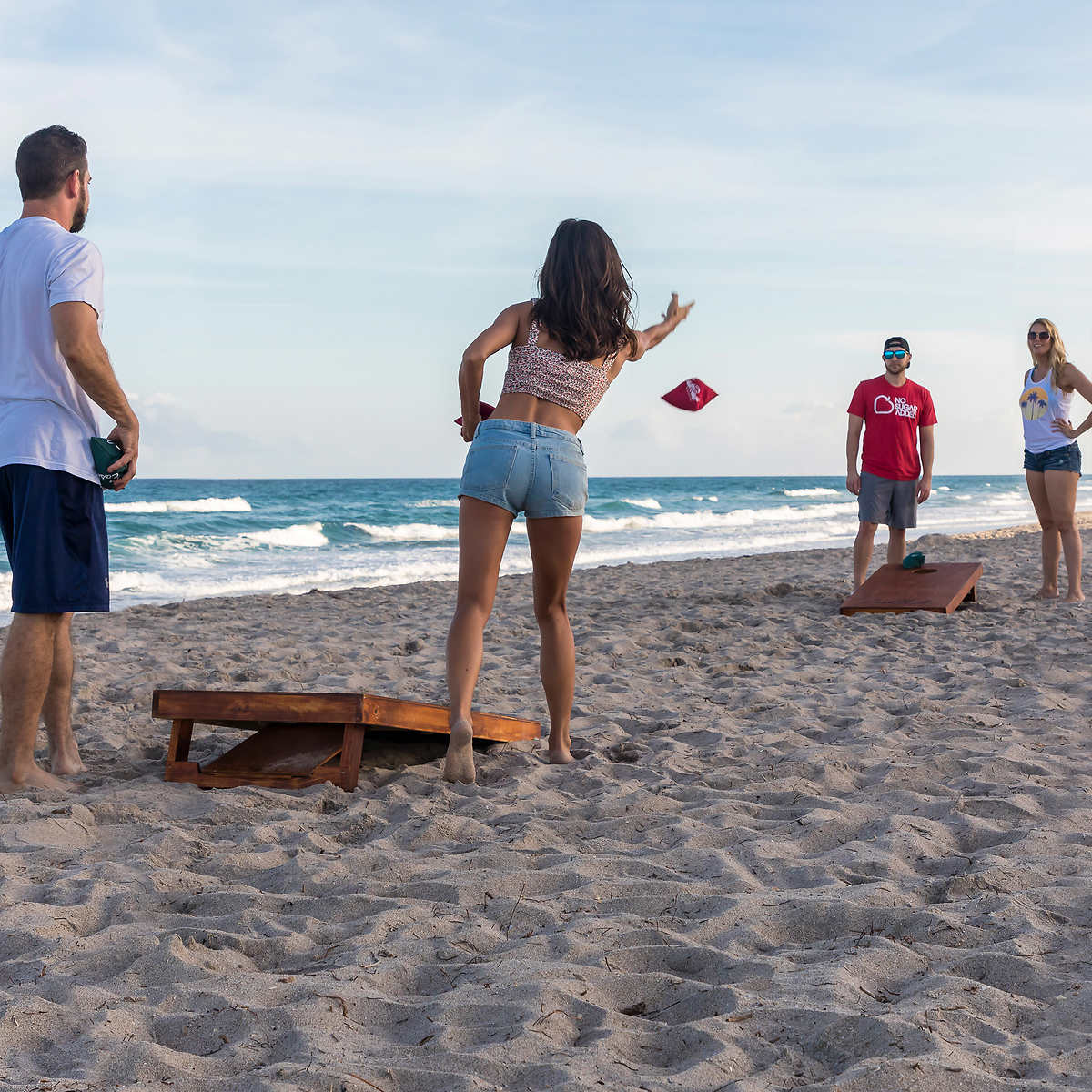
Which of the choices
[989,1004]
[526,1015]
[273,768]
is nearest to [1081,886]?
[989,1004]

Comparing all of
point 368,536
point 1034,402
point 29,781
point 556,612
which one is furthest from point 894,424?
point 368,536

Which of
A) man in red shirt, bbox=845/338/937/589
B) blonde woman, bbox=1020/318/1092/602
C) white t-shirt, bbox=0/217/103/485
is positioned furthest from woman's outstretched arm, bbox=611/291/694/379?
blonde woman, bbox=1020/318/1092/602

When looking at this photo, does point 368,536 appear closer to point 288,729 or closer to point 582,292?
point 288,729

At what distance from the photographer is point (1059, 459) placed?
743 cm

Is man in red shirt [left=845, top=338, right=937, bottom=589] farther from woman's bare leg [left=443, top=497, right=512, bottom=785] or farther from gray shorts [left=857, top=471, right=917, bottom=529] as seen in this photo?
woman's bare leg [left=443, top=497, right=512, bottom=785]

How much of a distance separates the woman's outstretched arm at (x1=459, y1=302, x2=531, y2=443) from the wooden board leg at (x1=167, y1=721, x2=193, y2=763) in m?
1.46

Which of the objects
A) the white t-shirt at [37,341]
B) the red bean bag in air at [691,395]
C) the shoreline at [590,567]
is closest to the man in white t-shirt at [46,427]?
the white t-shirt at [37,341]

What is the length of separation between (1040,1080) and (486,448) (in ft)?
7.67

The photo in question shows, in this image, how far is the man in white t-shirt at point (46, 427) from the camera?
334 centimetres

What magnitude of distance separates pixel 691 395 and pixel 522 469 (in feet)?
5.05

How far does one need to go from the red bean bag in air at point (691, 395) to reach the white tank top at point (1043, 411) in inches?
148

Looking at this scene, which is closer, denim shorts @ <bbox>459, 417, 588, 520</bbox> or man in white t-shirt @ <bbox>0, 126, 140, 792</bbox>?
man in white t-shirt @ <bbox>0, 126, 140, 792</bbox>

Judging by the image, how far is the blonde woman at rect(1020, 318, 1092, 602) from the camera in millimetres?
7301

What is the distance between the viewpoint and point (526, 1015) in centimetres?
200
